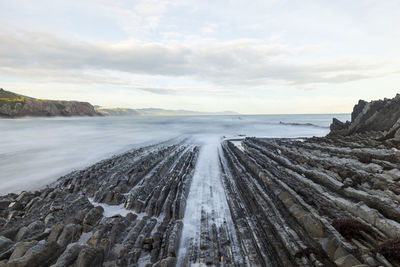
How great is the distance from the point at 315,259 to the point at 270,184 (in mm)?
6463

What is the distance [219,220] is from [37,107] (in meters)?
183

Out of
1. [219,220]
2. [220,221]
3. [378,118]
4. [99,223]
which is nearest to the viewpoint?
[99,223]

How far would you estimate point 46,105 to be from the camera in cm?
14925

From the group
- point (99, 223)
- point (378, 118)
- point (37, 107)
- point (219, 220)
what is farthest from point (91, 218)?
point (37, 107)

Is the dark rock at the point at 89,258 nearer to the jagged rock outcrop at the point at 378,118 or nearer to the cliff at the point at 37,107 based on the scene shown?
the jagged rock outcrop at the point at 378,118

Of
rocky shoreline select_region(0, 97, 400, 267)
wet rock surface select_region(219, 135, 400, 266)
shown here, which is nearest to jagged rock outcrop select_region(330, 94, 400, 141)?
wet rock surface select_region(219, 135, 400, 266)

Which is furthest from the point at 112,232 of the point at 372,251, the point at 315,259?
the point at 372,251

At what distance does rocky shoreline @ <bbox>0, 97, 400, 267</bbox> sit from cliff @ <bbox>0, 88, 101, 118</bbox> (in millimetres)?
162785

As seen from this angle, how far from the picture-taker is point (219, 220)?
9227 mm

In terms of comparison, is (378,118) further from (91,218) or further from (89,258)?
(89,258)

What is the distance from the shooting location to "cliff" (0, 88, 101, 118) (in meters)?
129

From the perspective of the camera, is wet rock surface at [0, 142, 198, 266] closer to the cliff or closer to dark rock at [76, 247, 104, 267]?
dark rock at [76, 247, 104, 267]

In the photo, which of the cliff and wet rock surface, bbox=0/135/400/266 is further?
the cliff

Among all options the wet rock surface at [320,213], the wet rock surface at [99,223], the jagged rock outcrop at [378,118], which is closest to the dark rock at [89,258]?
the wet rock surface at [99,223]
